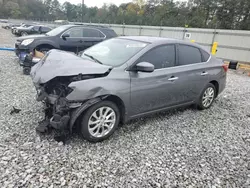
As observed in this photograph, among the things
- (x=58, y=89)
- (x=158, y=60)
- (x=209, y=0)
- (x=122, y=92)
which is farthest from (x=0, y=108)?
(x=209, y=0)

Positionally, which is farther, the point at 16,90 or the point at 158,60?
the point at 16,90

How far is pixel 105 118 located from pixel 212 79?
2836 millimetres

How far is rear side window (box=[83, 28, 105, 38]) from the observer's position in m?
8.40

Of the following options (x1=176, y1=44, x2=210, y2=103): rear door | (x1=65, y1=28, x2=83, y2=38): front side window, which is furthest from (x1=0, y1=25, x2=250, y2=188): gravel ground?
(x1=65, y1=28, x2=83, y2=38): front side window

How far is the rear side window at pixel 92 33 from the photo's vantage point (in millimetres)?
8398

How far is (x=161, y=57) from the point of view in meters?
3.68

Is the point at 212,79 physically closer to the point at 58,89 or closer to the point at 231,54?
the point at 58,89

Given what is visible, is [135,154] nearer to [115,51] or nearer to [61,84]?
[61,84]

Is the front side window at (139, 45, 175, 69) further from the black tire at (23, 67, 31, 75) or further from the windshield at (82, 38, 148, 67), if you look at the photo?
the black tire at (23, 67, 31, 75)

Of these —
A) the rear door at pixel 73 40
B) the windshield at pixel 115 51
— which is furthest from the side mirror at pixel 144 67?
the rear door at pixel 73 40

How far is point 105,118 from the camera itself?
3068 millimetres

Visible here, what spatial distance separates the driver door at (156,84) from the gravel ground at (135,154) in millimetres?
468

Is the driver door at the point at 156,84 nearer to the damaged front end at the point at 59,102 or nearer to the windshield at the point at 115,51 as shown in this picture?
the windshield at the point at 115,51

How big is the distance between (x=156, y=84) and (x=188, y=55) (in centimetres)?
119
